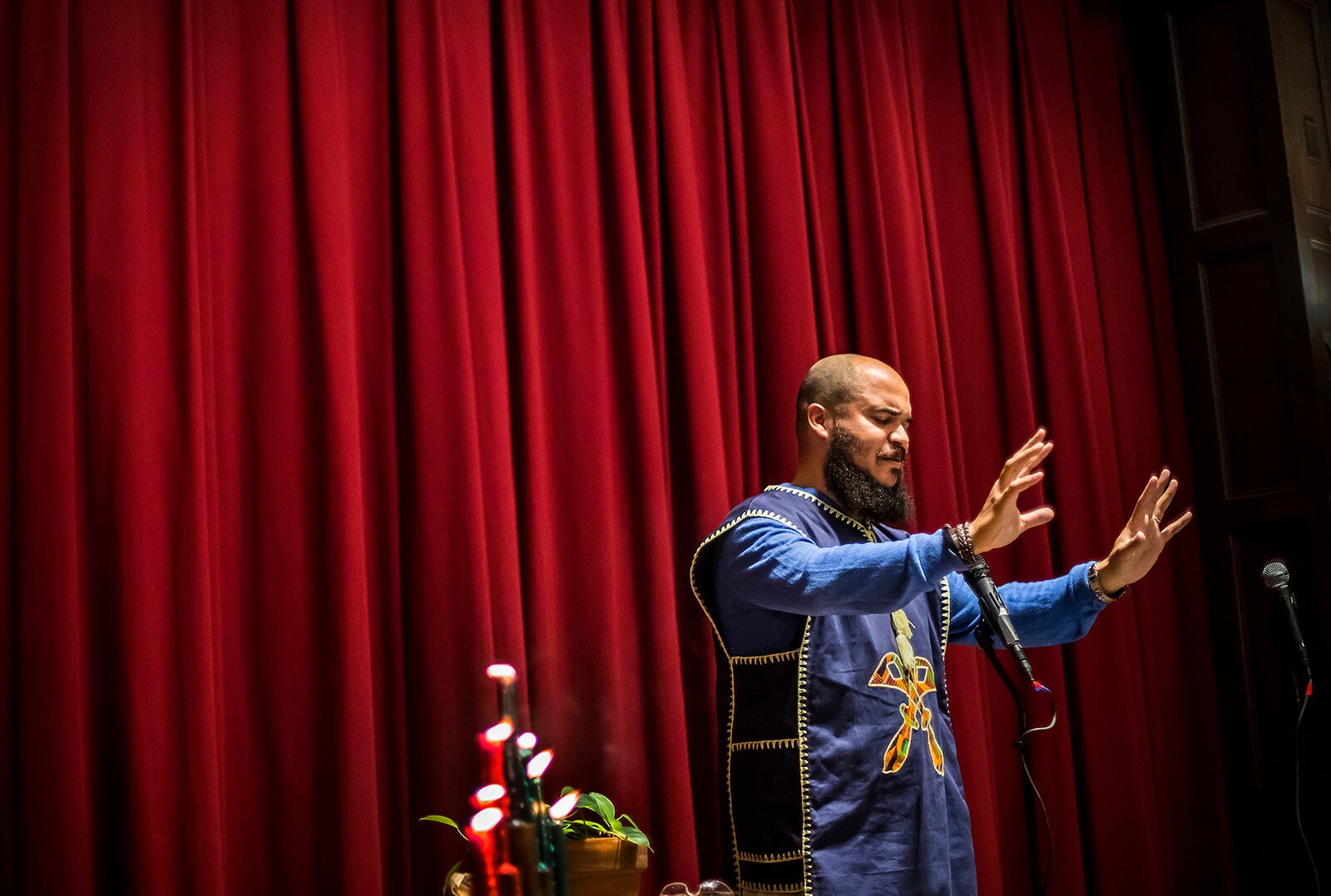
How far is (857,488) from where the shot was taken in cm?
301

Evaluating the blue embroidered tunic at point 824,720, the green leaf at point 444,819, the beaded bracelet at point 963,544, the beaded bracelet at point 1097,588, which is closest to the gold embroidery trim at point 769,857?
the blue embroidered tunic at point 824,720

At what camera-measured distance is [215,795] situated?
8.36ft

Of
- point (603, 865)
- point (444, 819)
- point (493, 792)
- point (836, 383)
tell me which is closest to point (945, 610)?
point (836, 383)

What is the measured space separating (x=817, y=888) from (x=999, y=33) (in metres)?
3.08

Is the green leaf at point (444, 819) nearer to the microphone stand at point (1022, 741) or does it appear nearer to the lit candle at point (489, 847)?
the microphone stand at point (1022, 741)

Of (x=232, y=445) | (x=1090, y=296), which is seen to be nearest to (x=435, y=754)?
(x=232, y=445)

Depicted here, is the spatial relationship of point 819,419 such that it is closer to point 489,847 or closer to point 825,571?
point 825,571

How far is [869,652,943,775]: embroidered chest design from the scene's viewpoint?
8.93 feet

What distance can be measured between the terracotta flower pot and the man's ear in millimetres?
1020

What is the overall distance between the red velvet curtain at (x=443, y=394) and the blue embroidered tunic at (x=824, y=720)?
0.41 meters

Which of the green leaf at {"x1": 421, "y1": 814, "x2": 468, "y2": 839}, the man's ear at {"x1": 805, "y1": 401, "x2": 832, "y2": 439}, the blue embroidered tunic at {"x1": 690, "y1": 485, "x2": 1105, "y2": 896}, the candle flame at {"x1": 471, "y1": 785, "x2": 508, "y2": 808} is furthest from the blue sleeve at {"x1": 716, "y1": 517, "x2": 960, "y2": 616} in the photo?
the candle flame at {"x1": 471, "y1": 785, "x2": 508, "y2": 808}

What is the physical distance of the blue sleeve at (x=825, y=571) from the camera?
246 centimetres

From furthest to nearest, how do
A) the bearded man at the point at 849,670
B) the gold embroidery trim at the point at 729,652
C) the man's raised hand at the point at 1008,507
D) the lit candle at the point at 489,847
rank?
1. the gold embroidery trim at the point at 729,652
2. the bearded man at the point at 849,670
3. the man's raised hand at the point at 1008,507
4. the lit candle at the point at 489,847

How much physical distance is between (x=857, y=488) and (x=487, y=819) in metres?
1.75
